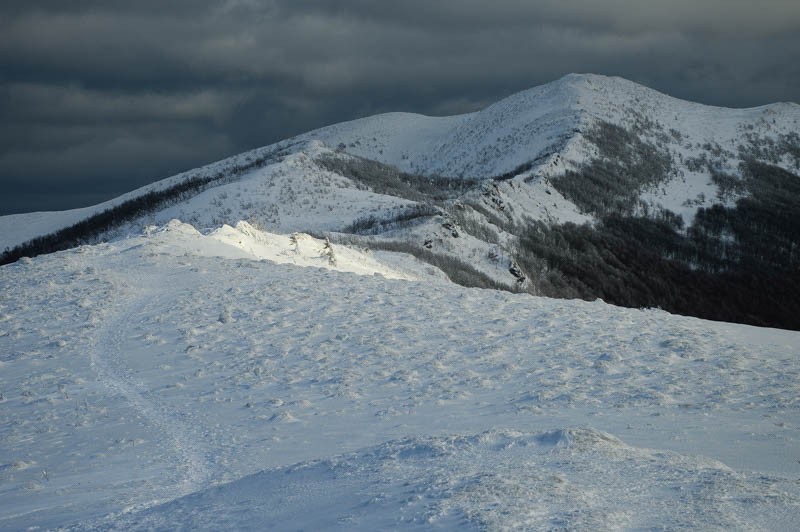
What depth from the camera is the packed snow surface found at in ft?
24.4

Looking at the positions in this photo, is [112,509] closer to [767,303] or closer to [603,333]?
[603,333]

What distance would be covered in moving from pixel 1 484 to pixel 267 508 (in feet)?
17.4

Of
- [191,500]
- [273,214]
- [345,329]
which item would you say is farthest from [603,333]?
[273,214]

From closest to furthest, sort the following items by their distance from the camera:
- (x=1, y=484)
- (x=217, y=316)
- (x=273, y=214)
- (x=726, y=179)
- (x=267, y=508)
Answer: (x=267, y=508) < (x=1, y=484) < (x=217, y=316) < (x=273, y=214) < (x=726, y=179)

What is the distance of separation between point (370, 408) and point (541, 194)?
9804 centimetres

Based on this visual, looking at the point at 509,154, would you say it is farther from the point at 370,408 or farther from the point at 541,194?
the point at 370,408

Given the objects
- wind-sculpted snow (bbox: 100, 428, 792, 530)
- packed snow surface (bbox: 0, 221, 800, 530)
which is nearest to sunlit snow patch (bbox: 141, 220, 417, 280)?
packed snow surface (bbox: 0, 221, 800, 530)

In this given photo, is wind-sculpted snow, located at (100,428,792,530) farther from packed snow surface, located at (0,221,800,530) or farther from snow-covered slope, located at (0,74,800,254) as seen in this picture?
snow-covered slope, located at (0,74,800,254)

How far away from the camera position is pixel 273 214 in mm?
63656

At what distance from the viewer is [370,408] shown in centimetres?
1265

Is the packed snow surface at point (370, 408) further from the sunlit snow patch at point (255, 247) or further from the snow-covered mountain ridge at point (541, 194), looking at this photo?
the snow-covered mountain ridge at point (541, 194)

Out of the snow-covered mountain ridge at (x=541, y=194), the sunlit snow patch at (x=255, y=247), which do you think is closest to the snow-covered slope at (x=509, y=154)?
A: the snow-covered mountain ridge at (x=541, y=194)

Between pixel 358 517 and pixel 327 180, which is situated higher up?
pixel 327 180

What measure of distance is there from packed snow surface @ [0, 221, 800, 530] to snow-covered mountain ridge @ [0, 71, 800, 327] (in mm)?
29264
